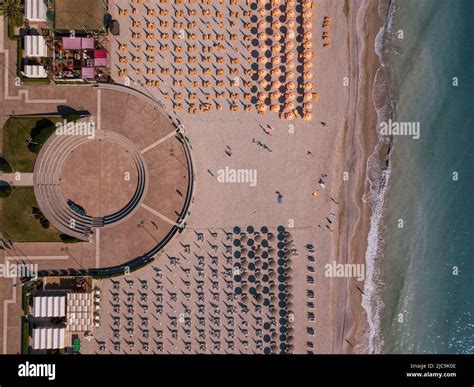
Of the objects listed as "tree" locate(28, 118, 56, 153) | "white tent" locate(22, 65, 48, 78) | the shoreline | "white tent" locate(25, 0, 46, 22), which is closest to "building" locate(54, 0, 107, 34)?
"white tent" locate(25, 0, 46, 22)

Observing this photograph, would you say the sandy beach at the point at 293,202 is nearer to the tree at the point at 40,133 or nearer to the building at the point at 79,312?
the building at the point at 79,312

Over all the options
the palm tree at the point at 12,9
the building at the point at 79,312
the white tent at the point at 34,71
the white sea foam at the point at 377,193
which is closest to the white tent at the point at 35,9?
the palm tree at the point at 12,9

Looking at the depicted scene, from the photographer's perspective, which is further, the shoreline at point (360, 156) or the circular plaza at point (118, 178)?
the shoreline at point (360, 156)

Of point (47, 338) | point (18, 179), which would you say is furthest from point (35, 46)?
point (47, 338)

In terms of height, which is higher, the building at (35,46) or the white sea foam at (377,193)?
the building at (35,46)

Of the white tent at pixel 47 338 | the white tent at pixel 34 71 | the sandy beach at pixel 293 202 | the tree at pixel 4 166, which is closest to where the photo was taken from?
the white tent at pixel 47 338

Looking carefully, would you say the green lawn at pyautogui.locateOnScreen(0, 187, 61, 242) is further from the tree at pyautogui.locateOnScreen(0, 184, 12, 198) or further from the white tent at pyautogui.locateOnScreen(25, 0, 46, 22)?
the white tent at pyautogui.locateOnScreen(25, 0, 46, 22)

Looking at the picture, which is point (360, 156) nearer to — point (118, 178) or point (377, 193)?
point (377, 193)
